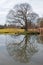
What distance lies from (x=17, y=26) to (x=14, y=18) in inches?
79.2

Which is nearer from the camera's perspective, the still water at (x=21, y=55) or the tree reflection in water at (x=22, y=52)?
the still water at (x=21, y=55)

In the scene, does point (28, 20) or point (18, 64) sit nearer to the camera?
point (18, 64)

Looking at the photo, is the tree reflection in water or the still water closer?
the still water

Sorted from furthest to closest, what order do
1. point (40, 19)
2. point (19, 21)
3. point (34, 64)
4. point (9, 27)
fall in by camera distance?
point (9, 27)
point (40, 19)
point (19, 21)
point (34, 64)

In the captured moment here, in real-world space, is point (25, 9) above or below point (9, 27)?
above

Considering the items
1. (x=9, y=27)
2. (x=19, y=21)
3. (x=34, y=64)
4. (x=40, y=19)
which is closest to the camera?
(x=34, y=64)

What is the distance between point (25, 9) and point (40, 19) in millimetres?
4572

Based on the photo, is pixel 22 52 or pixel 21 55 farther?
pixel 22 52

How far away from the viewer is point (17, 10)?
42.7m

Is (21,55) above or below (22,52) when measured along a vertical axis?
above

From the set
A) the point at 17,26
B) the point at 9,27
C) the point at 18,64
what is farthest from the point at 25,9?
the point at 18,64

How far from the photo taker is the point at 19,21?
4156 cm

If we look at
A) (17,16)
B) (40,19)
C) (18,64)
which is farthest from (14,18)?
(18,64)

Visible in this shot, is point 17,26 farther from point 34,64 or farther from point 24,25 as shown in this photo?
point 34,64
